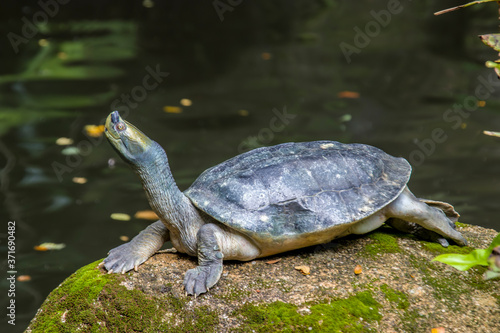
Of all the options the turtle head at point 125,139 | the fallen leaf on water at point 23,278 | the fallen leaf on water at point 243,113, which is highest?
the turtle head at point 125,139

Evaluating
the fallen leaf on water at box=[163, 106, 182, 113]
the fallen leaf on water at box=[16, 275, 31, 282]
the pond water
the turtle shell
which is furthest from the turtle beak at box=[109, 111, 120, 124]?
the fallen leaf on water at box=[163, 106, 182, 113]

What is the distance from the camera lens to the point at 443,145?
27.7ft

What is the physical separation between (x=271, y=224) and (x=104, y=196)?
14.1 feet

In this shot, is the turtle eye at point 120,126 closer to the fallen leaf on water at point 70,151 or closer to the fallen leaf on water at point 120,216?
the fallen leaf on water at point 120,216

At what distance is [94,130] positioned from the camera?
28.0 ft

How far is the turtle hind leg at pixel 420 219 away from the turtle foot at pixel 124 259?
72.8 inches

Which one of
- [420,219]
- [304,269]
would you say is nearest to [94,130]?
[304,269]

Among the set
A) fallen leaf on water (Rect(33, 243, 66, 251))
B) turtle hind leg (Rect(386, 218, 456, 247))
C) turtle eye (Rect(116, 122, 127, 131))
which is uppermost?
turtle eye (Rect(116, 122, 127, 131))

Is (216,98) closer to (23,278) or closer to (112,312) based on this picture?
(23,278)

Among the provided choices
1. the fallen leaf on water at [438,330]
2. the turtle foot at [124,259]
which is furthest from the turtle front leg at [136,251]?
the fallen leaf on water at [438,330]

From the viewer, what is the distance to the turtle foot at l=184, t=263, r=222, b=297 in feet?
11.0

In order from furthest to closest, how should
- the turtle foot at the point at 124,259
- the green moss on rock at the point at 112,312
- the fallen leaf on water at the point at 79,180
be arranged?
the fallen leaf on water at the point at 79,180 → the turtle foot at the point at 124,259 → the green moss on rock at the point at 112,312

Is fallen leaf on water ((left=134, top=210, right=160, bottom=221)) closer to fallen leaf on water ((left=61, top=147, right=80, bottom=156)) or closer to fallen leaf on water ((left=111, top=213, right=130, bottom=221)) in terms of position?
fallen leaf on water ((left=111, top=213, right=130, bottom=221))

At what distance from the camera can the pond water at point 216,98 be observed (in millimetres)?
7055
